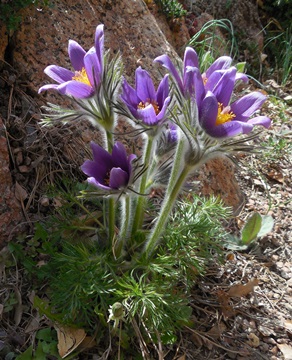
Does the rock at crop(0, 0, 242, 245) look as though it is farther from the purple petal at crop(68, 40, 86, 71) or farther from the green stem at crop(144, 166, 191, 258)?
the green stem at crop(144, 166, 191, 258)

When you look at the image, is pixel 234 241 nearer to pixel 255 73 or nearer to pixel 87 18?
pixel 87 18

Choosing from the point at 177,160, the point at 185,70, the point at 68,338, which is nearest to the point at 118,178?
the point at 177,160

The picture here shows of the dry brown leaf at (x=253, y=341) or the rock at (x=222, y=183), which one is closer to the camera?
the dry brown leaf at (x=253, y=341)

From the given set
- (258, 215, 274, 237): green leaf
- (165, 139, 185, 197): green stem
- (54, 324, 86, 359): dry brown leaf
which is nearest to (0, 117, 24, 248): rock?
(54, 324, 86, 359): dry brown leaf

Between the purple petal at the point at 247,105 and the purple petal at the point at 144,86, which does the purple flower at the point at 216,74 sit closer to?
the purple petal at the point at 247,105

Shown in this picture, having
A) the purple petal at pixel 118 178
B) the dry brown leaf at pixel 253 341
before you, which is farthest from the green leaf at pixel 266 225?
the purple petal at pixel 118 178

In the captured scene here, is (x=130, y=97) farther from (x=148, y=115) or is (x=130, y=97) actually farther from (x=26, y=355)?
(x=26, y=355)
